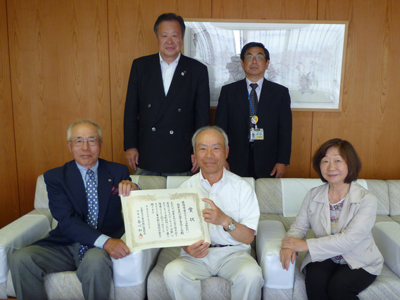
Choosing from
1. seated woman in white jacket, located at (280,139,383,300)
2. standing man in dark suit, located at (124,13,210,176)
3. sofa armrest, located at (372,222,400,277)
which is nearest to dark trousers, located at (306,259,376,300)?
seated woman in white jacket, located at (280,139,383,300)

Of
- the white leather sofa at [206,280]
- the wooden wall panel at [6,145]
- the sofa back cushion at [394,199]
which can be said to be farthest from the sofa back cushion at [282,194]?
the wooden wall panel at [6,145]

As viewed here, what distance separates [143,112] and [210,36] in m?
1.05

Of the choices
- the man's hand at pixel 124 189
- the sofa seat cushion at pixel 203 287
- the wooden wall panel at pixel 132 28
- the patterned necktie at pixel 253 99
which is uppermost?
the wooden wall panel at pixel 132 28

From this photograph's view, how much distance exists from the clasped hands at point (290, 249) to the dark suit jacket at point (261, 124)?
3.47 feet

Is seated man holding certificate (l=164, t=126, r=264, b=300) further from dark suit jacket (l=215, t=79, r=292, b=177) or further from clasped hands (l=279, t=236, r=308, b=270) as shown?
dark suit jacket (l=215, t=79, r=292, b=177)

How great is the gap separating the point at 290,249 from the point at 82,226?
117 centimetres

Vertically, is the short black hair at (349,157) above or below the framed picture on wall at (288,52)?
below

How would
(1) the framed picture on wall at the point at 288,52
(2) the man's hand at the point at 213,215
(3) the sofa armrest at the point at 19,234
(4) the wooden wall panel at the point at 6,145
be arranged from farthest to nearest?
(4) the wooden wall panel at the point at 6,145, (1) the framed picture on wall at the point at 288,52, (3) the sofa armrest at the point at 19,234, (2) the man's hand at the point at 213,215

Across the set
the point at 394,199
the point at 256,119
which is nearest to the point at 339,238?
the point at 394,199

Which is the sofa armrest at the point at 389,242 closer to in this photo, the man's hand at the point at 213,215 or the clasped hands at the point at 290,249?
the clasped hands at the point at 290,249

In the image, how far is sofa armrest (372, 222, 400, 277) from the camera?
2.01 metres

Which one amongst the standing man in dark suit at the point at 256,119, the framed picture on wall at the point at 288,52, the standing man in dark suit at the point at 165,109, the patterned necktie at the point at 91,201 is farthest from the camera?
the framed picture on wall at the point at 288,52

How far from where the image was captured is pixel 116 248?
6.17 ft

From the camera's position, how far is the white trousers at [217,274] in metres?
1.82
